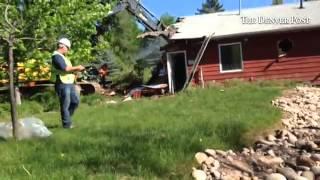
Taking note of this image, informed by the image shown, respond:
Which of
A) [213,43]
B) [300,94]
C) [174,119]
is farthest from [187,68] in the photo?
[174,119]

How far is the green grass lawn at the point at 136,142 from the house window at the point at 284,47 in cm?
1248

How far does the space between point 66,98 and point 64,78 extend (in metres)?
0.37

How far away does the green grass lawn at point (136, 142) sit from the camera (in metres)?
8.59

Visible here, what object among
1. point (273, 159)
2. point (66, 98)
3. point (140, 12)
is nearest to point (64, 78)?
point (66, 98)

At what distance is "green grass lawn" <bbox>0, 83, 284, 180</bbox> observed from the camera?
859cm

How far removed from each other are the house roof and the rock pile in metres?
14.7

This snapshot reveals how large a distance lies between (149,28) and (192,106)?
1704 cm

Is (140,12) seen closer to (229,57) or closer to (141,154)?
(229,57)

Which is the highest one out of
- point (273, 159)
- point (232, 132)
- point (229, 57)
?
point (229, 57)

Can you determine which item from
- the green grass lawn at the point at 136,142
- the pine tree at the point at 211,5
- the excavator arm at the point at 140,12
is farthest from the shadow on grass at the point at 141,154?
the pine tree at the point at 211,5

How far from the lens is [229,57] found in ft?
96.3

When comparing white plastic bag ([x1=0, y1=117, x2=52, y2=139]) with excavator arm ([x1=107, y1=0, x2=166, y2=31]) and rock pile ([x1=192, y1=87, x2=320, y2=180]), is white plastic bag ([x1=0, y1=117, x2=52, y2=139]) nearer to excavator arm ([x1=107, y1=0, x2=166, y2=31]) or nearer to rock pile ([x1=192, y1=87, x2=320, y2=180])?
rock pile ([x1=192, y1=87, x2=320, y2=180])

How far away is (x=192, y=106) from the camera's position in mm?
17000

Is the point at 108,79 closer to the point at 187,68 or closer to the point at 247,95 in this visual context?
the point at 187,68
